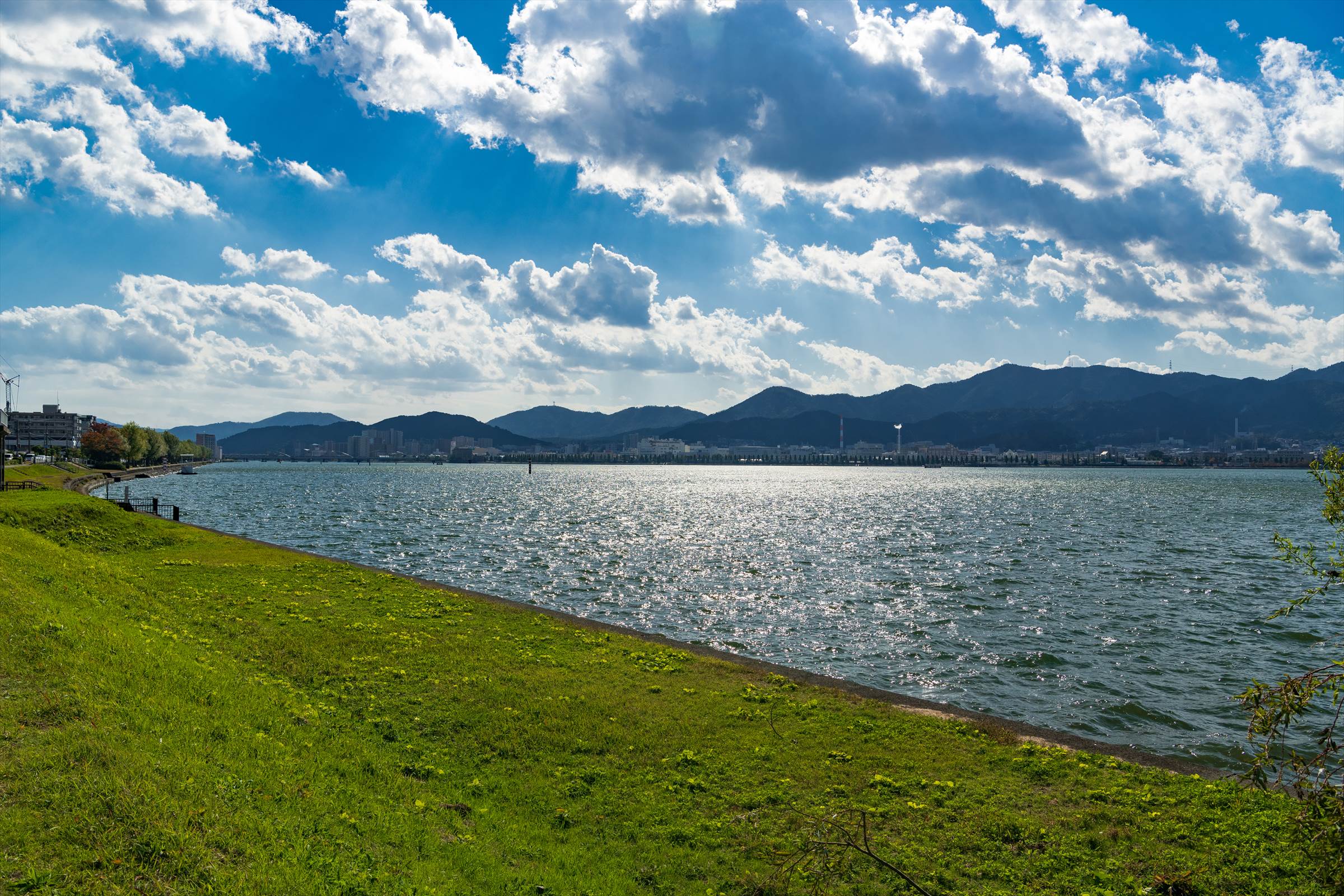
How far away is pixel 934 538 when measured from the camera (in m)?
64.8

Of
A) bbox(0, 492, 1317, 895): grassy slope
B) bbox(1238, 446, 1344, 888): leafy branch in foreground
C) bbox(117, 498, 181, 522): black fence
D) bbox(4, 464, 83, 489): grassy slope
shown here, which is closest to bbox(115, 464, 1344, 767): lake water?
bbox(117, 498, 181, 522): black fence

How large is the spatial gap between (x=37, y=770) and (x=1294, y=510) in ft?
412

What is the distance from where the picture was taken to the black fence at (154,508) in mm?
58375

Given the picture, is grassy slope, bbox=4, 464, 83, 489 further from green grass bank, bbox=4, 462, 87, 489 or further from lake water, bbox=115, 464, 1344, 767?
lake water, bbox=115, 464, 1344, 767

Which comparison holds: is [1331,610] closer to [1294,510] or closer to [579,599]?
[579,599]

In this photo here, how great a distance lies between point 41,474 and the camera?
108 metres

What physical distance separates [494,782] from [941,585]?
108ft

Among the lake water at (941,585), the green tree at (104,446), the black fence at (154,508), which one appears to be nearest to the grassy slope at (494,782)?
the lake water at (941,585)

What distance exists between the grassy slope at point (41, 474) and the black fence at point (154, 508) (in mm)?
16102

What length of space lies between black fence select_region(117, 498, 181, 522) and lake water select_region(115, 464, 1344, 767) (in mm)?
3635

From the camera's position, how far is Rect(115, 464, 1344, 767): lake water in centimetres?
2312

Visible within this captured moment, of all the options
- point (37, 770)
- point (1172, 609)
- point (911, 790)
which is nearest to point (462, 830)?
point (37, 770)

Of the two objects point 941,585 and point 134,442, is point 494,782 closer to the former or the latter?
point 941,585

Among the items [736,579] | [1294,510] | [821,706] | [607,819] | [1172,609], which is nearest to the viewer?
[607,819]
